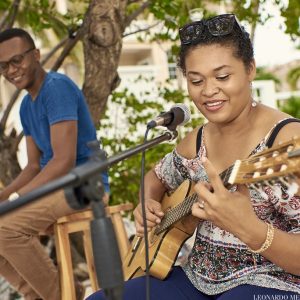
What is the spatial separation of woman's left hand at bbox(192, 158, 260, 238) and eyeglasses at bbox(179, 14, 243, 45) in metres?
0.64

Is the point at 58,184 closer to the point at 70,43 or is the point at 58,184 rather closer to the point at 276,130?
the point at 276,130

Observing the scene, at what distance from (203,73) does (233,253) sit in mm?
638

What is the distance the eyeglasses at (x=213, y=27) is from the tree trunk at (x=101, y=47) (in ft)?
7.25

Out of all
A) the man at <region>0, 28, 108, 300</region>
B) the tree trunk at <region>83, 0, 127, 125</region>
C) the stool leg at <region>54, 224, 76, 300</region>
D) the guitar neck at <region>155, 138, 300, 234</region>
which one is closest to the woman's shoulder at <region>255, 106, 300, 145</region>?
the guitar neck at <region>155, 138, 300, 234</region>

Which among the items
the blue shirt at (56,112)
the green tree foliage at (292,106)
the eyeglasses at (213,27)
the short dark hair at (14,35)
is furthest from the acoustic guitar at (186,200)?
the green tree foliage at (292,106)

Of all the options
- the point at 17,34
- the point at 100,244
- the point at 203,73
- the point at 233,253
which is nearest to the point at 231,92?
the point at 203,73

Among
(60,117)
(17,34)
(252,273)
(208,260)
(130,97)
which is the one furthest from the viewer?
(130,97)

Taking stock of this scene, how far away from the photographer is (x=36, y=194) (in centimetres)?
128

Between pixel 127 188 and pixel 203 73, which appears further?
pixel 127 188

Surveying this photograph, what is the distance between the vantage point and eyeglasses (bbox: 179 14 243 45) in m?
2.18

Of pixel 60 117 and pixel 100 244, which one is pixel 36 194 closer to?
pixel 100 244

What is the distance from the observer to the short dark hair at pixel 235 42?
85.1 inches

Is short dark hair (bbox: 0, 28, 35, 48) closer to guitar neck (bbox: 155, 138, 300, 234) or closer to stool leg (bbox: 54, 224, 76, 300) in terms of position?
stool leg (bbox: 54, 224, 76, 300)

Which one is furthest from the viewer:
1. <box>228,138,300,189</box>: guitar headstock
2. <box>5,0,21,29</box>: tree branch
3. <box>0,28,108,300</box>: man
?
<box>5,0,21,29</box>: tree branch
